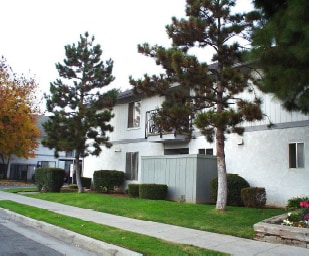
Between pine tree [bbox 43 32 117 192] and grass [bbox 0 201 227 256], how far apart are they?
912 centimetres

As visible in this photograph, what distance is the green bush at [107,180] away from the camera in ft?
75.0

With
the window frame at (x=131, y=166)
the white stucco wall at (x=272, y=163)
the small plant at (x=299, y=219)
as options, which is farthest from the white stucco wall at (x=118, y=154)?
the small plant at (x=299, y=219)

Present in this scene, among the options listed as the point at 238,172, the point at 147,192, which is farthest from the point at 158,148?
the point at 238,172

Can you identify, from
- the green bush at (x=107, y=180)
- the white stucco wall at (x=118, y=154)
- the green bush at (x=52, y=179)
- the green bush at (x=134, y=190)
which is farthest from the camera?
the green bush at (x=52, y=179)

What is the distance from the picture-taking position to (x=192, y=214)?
12594 mm

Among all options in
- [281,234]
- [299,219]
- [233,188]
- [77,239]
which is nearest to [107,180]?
[233,188]

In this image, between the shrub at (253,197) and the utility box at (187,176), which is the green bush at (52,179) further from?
the shrub at (253,197)

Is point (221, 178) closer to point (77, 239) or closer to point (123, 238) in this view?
point (123, 238)

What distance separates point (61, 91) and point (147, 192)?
28.5ft

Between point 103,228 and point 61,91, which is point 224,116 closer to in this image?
point 103,228

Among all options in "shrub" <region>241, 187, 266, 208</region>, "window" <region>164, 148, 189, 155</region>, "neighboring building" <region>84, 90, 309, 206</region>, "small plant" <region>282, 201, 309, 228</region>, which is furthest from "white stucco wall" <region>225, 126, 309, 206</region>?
"small plant" <region>282, 201, 309, 228</region>

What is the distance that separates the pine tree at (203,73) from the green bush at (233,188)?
248 centimetres

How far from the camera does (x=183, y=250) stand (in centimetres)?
786

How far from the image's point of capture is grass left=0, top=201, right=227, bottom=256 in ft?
25.4
